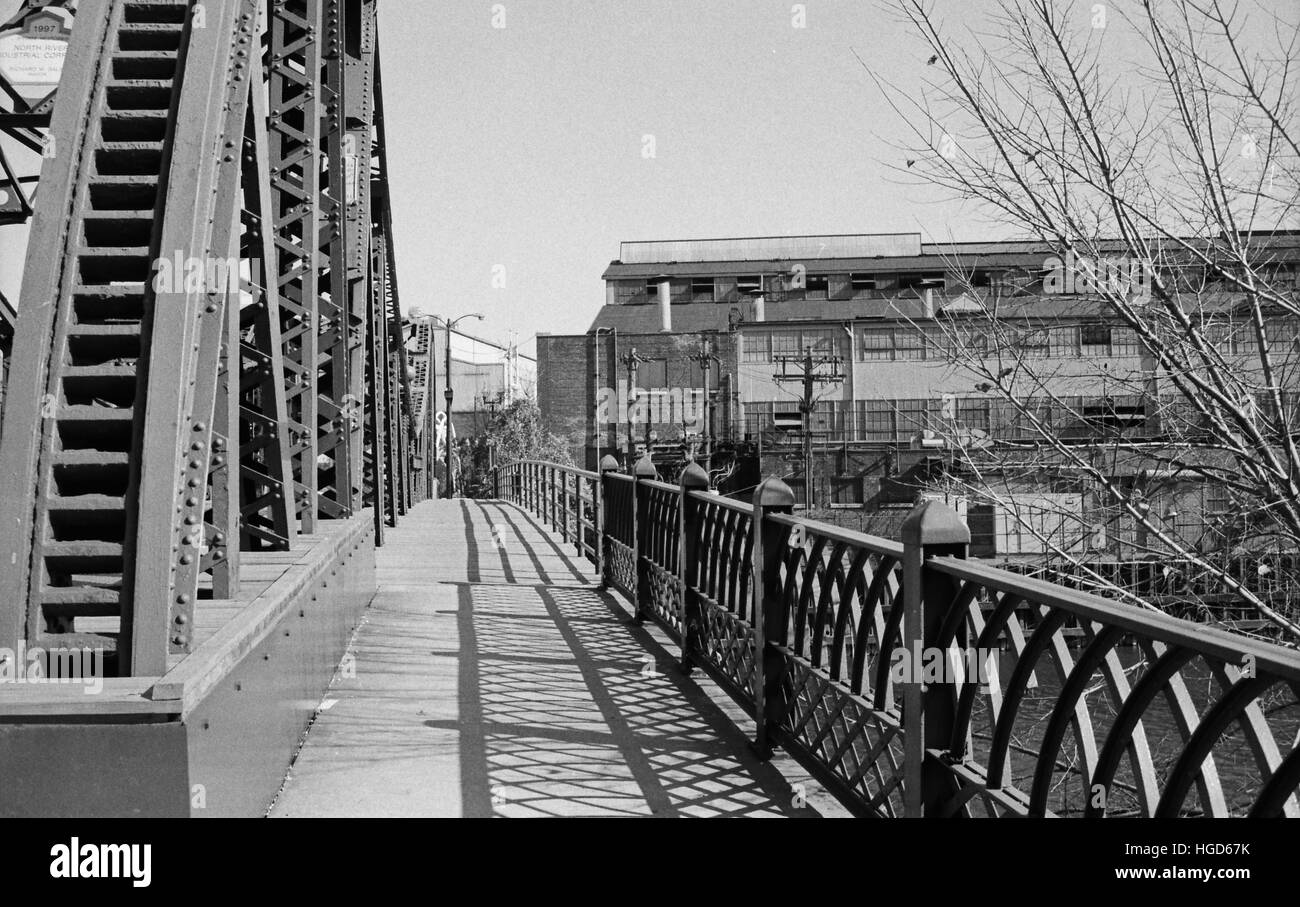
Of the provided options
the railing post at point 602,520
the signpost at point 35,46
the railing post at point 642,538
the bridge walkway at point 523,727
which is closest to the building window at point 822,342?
the railing post at point 602,520

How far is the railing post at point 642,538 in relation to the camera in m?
9.51

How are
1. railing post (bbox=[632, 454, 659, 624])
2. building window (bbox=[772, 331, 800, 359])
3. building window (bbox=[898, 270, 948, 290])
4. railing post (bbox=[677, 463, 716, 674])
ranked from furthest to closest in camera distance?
building window (bbox=[898, 270, 948, 290]) < building window (bbox=[772, 331, 800, 359]) < railing post (bbox=[632, 454, 659, 624]) < railing post (bbox=[677, 463, 716, 674])

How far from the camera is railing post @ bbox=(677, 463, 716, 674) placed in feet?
24.5

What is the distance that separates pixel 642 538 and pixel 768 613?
409 centimetres

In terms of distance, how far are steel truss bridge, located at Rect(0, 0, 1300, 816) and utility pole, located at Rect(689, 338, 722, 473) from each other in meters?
47.7

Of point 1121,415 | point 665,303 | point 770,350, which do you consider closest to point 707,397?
point 770,350

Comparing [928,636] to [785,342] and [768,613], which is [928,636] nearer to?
[768,613]

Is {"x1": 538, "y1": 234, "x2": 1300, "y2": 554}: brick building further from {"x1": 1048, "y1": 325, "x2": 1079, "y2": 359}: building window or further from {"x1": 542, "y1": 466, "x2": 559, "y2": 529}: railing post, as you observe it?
{"x1": 1048, "y1": 325, "x2": 1079, "y2": 359}: building window

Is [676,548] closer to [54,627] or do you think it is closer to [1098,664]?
[54,627]

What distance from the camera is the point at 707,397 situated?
202 feet

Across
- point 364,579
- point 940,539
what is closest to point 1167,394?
point 940,539

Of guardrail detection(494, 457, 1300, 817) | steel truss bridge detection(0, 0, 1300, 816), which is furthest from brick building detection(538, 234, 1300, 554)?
steel truss bridge detection(0, 0, 1300, 816)
